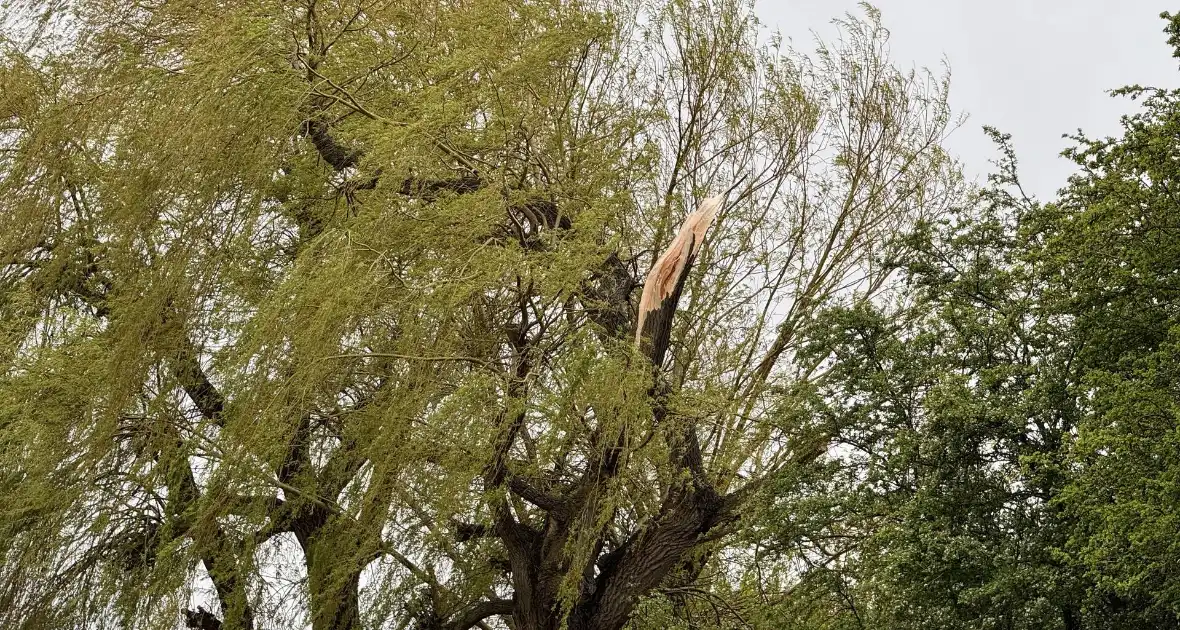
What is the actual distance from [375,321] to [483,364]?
2.64ft

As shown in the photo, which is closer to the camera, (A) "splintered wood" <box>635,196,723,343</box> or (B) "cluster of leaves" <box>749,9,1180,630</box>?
(B) "cluster of leaves" <box>749,9,1180,630</box>

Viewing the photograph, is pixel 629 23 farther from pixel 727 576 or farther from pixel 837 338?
pixel 727 576

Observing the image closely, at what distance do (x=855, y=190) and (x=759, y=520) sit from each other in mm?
4278

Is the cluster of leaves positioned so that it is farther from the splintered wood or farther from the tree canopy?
the splintered wood

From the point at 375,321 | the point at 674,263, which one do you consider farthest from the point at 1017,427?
the point at 375,321

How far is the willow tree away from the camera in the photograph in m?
10.1

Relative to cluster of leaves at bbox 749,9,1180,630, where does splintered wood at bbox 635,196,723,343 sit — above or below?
above

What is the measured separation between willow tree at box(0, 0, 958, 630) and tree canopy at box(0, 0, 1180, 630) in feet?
0.12

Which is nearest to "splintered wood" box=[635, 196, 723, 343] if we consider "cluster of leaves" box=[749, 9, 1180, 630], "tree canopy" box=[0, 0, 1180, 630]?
"tree canopy" box=[0, 0, 1180, 630]

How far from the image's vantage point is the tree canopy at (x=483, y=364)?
1000cm

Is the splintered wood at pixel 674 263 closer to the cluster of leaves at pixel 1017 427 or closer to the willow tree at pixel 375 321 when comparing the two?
the willow tree at pixel 375 321

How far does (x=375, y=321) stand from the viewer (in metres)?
10.2

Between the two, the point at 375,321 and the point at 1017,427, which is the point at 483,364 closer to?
the point at 375,321

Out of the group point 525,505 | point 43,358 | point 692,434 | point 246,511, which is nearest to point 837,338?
point 692,434
